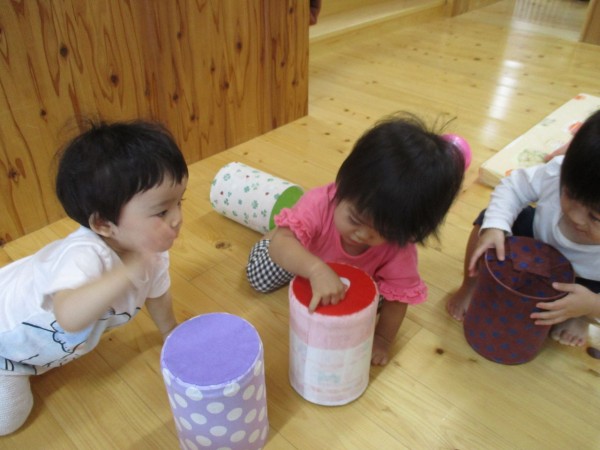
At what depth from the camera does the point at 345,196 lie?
746mm

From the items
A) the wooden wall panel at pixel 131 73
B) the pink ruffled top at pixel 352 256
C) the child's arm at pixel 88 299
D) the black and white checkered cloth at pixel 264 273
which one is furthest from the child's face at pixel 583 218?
the wooden wall panel at pixel 131 73

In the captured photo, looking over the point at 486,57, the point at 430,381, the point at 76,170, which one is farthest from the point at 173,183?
the point at 486,57

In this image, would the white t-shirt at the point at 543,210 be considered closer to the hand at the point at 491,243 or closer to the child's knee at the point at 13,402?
the hand at the point at 491,243

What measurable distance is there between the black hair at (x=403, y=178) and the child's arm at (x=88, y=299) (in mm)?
355

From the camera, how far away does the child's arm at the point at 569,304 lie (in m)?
0.81

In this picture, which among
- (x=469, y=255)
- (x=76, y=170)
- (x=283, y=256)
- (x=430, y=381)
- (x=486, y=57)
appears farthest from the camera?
(x=486, y=57)

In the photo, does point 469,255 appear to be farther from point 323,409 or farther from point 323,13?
point 323,13

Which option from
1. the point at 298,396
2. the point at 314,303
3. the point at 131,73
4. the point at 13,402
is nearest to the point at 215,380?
the point at 314,303

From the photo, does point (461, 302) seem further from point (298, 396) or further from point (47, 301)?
point (47, 301)

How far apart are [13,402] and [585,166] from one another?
1.00 m

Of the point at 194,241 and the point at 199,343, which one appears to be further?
the point at 194,241

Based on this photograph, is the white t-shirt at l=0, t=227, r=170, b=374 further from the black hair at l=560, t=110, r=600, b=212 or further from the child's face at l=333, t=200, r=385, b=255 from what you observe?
the black hair at l=560, t=110, r=600, b=212

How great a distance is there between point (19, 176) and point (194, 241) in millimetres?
458

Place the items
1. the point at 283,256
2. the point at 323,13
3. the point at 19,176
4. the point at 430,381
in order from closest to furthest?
1. the point at 283,256
2. the point at 430,381
3. the point at 19,176
4. the point at 323,13
